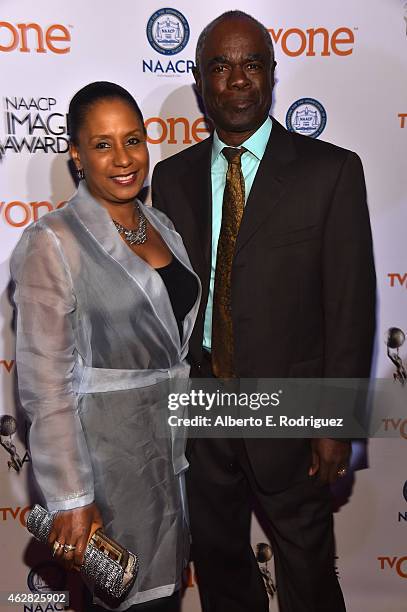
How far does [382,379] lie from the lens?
231 centimetres

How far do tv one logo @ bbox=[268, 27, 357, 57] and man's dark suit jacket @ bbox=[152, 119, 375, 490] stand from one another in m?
0.42

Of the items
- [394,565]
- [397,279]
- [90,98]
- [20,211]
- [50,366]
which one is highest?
[90,98]

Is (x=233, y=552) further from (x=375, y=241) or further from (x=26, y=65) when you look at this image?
(x=26, y=65)

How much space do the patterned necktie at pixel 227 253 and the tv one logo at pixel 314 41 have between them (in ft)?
1.77

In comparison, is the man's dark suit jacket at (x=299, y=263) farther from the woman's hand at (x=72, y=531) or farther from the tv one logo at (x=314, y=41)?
the woman's hand at (x=72, y=531)

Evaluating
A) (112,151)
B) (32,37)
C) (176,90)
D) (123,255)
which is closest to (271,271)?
(123,255)

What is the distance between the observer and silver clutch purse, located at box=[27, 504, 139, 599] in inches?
58.5

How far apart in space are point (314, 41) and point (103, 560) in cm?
177

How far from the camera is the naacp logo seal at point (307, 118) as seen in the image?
7.09ft

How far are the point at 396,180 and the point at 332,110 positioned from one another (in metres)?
0.34

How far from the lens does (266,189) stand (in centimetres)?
179

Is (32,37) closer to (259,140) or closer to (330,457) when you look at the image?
(259,140)

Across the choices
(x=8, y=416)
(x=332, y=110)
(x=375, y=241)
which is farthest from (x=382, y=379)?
(x=8, y=416)

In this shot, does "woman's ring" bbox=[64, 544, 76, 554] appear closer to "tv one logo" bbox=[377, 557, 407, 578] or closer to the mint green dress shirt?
the mint green dress shirt
